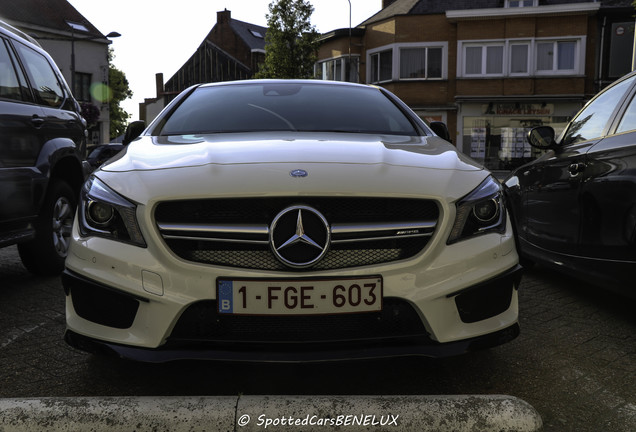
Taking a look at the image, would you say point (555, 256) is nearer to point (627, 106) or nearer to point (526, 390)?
point (627, 106)

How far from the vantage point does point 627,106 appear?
3713 millimetres

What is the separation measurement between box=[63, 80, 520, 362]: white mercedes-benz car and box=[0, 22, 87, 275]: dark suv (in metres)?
1.89

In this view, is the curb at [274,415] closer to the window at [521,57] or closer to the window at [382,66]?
the window at [521,57]

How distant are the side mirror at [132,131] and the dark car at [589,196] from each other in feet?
8.63

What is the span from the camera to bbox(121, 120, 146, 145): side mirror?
3.62 meters

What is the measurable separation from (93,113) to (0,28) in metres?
27.6

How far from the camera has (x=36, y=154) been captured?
453 centimetres

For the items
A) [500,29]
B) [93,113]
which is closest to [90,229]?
[500,29]

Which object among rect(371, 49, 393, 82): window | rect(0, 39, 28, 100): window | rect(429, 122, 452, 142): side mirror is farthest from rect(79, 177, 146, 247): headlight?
rect(371, 49, 393, 82): window

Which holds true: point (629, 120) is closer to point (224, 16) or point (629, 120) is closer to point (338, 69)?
point (338, 69)

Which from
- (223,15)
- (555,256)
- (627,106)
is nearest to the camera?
(627,106)

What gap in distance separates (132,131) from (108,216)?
133cm
